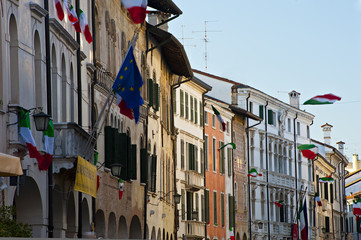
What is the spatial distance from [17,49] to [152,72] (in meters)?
22.5

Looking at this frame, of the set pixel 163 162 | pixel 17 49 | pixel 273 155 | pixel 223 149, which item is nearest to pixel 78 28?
pixel 17 49

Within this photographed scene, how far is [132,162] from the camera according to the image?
36.1 meters

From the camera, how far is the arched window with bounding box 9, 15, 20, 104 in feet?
67.2

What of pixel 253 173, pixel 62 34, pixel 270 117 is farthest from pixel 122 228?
pixel 270 117

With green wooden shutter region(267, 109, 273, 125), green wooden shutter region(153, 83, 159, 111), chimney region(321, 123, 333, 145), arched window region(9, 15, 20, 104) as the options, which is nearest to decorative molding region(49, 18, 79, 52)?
arched window region(9, 15, 20, 104)

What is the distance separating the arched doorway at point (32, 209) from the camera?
74.3 ft

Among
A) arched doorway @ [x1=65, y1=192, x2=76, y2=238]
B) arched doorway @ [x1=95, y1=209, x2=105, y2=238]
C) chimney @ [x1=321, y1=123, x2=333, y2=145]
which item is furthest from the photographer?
chimney @ [x1=321, y1=123, x2=333, y2=145]

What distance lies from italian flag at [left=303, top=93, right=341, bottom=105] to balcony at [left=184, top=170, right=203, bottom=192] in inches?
865

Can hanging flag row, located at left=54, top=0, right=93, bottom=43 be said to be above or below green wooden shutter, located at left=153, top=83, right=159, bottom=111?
below

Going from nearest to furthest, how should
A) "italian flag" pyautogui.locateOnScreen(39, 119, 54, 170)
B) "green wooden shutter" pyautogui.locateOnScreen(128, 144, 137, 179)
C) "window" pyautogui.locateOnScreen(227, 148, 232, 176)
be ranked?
"italian flag" pyautogui.locateOnScreen(39, 119, 54, 170) < "green wooden shutter" pyautogui.locateOnScreen(128, 144, 137, 179) < "window" pyautogui.locateOnScreen(227, 148, 232, 176)

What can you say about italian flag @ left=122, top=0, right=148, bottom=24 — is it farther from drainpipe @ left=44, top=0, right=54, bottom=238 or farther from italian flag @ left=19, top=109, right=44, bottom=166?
italian flag @ left=19, top=109, right=44, bottom=166

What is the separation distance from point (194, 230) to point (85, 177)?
94.1 ft

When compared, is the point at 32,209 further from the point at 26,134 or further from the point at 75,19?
the point at 75,19

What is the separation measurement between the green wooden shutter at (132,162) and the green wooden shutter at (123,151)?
44cm
